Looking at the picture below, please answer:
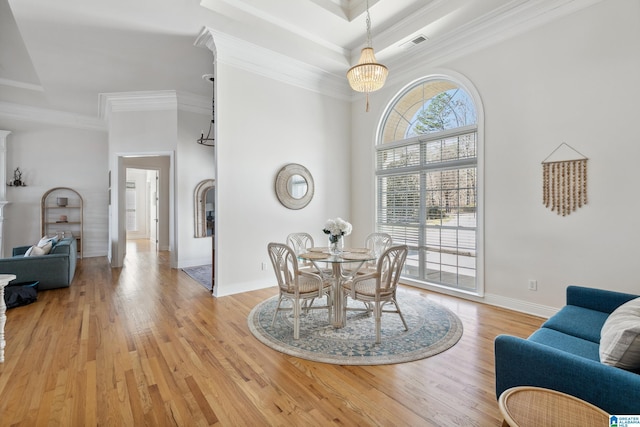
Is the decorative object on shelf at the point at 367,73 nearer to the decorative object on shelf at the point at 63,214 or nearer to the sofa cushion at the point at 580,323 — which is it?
the sofa cushion at the point at 580,323

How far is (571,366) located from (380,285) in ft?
5.22

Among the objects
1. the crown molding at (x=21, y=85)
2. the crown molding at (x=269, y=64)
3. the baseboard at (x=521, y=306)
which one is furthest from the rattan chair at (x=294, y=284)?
the crown molding at (x=21, y=85)

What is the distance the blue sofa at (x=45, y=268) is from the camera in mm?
4176

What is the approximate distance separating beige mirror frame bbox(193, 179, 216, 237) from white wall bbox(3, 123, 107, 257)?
3129mm

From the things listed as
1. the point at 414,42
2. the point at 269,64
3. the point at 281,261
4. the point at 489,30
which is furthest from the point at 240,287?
the point at 489,30

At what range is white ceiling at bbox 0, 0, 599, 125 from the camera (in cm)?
351

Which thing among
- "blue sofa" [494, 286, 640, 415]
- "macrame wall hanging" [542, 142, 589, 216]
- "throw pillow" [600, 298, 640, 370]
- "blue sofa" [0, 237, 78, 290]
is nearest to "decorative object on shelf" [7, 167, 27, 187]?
"blue sofa" [0, 237, 78, 290]

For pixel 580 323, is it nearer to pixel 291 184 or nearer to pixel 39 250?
pixel 291 184

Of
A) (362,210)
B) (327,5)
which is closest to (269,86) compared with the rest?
(327,5)

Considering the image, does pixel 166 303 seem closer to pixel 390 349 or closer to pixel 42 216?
pixel 390 349

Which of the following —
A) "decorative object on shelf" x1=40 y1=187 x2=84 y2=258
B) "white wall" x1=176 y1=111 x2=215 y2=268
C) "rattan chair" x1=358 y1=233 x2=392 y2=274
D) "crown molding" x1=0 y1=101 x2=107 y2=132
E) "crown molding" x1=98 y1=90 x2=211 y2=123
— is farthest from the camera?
"decorative object on shelf" x1=40 y1=187 x2=84 y2=258

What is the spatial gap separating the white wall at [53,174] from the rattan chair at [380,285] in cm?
738

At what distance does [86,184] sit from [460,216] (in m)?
8.52
